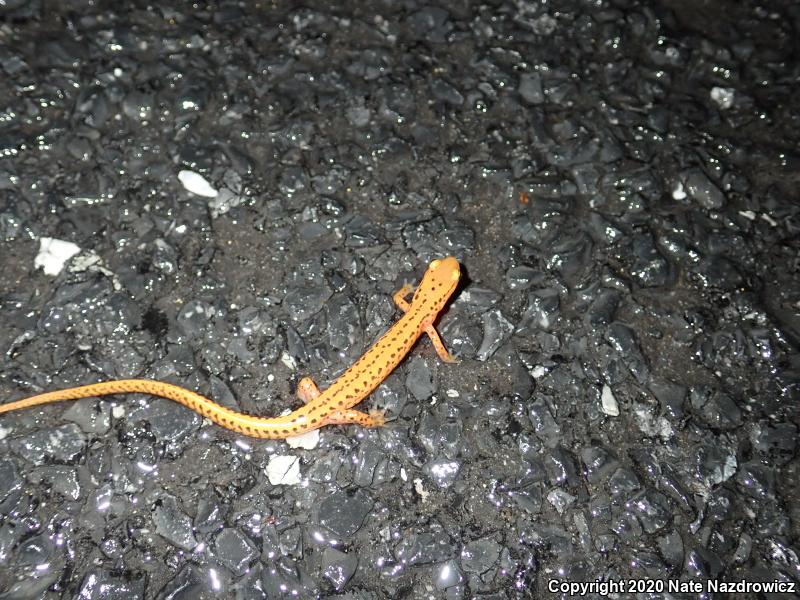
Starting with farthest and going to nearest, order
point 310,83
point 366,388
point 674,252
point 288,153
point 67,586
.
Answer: point 310,83 < point 288,153 < point 674,252 < point 366,388 < point 67,586

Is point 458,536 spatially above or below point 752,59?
below

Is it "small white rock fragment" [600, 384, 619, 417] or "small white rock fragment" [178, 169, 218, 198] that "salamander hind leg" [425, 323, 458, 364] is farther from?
"small white rock fragment" [178, 169, 218, 198]

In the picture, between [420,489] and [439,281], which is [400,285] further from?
[420,489]

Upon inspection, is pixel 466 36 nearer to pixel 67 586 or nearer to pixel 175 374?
pixel 175 374

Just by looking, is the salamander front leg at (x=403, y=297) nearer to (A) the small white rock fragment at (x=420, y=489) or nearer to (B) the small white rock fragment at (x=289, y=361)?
(B) the small white rock fragment at (x=289, y=361)

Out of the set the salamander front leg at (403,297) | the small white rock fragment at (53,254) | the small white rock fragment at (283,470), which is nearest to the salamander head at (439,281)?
the salamander front leg at (403,297)

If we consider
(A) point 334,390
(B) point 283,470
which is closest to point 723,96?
(A) point 334,390

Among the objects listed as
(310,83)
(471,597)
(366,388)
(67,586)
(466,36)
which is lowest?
(67,586)

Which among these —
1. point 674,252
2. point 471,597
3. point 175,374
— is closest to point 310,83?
point 175,374

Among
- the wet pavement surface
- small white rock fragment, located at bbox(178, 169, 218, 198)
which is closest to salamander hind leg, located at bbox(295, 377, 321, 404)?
the wet pavement surface
